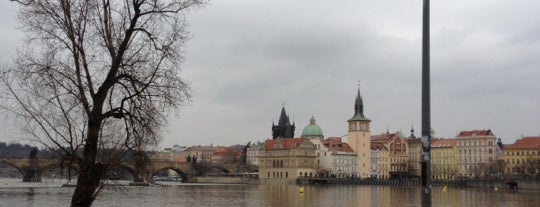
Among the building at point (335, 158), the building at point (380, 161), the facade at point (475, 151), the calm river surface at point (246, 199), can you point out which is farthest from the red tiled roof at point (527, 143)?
the calm river surface at point (246, 199)

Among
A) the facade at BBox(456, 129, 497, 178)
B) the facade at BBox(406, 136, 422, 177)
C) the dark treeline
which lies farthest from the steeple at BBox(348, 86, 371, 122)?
the dark treeline

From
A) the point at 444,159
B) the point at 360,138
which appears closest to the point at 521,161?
the point at 444,159

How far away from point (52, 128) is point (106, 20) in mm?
2375

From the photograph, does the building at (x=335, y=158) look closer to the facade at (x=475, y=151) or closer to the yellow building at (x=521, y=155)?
the facade at (x=475, y=151)

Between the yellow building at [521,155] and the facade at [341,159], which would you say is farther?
the facade at [341,159]

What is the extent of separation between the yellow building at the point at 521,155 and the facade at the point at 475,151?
3.81 m

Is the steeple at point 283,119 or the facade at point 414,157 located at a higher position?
the steeple at point 283,119

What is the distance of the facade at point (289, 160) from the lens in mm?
164750

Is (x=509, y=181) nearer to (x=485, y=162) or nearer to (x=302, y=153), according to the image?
(x=485, y=162)

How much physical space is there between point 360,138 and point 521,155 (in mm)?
40613

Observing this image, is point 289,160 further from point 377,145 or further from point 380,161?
point 377,145

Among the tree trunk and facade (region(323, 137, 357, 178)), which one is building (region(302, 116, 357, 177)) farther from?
the tree trunk

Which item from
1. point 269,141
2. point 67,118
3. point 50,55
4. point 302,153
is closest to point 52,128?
point 67,118

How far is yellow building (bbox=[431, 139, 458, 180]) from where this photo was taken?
173625mm
